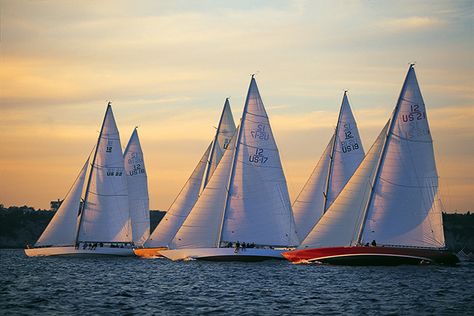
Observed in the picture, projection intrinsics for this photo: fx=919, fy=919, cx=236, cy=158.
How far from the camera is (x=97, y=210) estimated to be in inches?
3349

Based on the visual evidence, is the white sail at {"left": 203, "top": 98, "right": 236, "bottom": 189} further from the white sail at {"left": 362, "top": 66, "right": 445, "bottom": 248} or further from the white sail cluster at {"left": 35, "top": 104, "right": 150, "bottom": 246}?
the white sail at {"left": 362, "top": 66, "right": 445, "bottom": 248}

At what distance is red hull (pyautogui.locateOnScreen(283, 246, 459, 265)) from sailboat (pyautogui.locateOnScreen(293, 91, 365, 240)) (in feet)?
41.8

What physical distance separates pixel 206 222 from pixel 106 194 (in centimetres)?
1572

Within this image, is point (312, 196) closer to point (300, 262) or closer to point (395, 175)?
point (300, 262)

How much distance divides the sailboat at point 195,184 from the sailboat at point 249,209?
12428 millimetres

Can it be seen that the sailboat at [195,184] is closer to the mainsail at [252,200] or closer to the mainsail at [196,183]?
the mainsail at [196,183]

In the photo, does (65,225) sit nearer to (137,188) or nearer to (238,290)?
(137,188)

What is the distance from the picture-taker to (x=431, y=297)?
4781 centimetres

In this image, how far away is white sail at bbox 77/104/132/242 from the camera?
279 ft

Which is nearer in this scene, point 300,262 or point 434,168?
point 434,168

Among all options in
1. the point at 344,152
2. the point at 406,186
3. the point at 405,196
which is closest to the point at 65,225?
the point at 344,152

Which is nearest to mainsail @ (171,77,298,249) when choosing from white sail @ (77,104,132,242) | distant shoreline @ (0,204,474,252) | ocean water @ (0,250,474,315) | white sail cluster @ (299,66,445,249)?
ocean water @ (0,250,474,315)

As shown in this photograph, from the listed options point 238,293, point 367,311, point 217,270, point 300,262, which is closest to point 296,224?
point 300,262

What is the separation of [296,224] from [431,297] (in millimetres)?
32902
